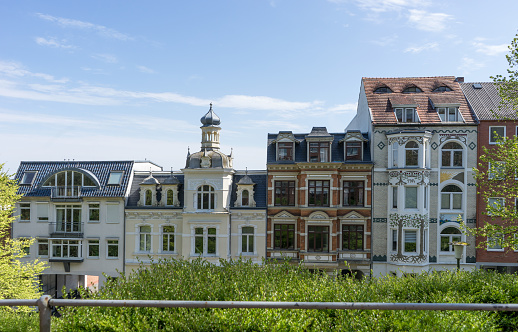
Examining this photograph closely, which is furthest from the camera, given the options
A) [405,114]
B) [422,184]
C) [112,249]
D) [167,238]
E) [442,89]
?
[442,89]

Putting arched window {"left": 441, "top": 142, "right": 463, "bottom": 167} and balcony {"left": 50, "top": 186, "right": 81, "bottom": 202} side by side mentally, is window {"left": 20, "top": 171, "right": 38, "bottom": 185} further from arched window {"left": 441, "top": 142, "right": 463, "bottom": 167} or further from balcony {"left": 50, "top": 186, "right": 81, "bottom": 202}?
arched window {"left": 441, "top": 142, "right": 463, "bottom": 167}

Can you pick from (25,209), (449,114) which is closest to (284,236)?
(449,114)

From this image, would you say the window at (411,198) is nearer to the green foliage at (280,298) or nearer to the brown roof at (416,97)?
the brown roof at (416,97)

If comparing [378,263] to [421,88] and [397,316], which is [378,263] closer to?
[421,88]

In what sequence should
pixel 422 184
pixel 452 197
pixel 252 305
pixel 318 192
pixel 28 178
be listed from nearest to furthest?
pixel 252 305, pixel 422 184, pixel 452 197, pixel 318 192, pixel 28 178

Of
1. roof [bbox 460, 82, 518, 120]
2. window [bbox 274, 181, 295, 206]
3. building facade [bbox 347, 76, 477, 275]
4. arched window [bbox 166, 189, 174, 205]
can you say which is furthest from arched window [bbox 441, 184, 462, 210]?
arched window [bbox 166, 189, 174, 205]

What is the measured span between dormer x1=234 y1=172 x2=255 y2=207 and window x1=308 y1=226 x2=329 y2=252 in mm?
4942

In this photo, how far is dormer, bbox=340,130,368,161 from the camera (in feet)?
96.8

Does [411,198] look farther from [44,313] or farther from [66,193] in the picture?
[44,313]

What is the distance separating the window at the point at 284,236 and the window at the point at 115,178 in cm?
1304

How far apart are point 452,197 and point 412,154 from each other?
14.9 feet

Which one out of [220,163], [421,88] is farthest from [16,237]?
[421,88]

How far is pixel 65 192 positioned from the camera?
31.1m

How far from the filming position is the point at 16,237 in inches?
1227
